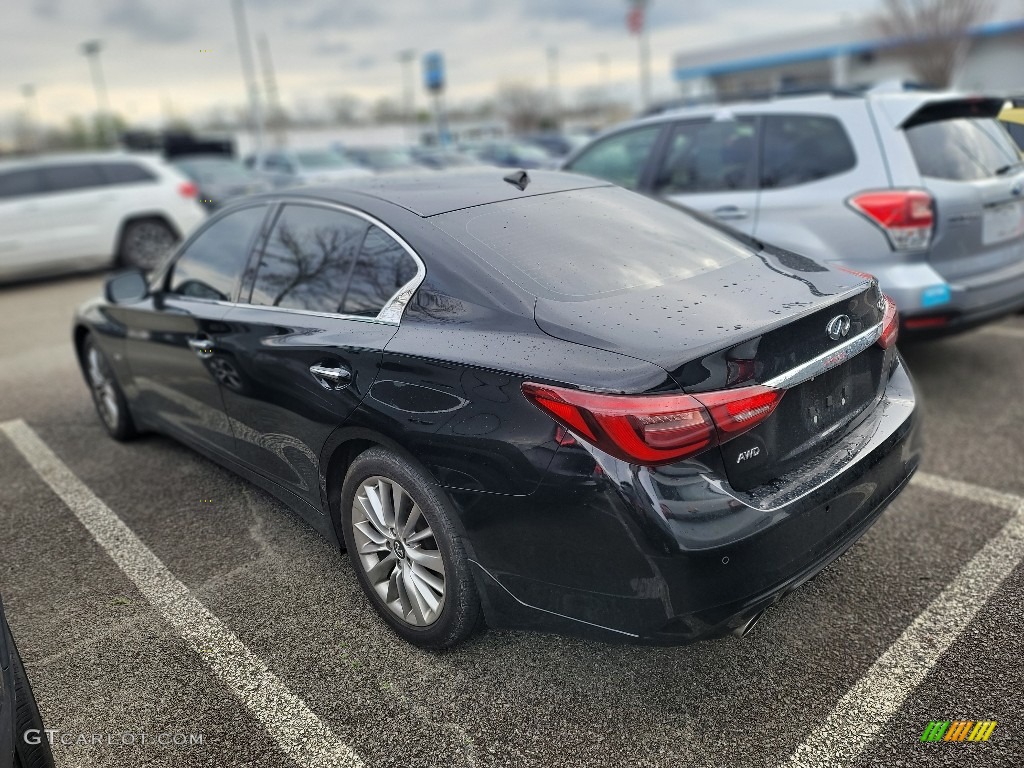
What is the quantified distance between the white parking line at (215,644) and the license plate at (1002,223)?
13.9 ft

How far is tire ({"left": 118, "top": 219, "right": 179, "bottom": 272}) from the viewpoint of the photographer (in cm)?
1139

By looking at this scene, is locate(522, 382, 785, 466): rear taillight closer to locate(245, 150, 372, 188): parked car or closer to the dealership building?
locate(245, 150, 372, 188): parked car

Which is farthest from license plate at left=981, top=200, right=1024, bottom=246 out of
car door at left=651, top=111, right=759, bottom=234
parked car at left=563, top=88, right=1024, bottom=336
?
car door at left=651, top=111, right=759, bottom=234

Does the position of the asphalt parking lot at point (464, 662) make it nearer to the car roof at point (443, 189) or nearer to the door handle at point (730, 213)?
the car roof at point (443, 189)

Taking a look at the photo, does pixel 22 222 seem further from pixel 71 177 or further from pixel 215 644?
pixel 215 644

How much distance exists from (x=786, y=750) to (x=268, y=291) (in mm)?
2459

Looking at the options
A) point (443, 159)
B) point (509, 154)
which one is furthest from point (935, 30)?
point (443, 159)

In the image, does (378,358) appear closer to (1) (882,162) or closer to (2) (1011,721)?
(2) (1011,721)

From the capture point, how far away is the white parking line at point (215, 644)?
7.59ft

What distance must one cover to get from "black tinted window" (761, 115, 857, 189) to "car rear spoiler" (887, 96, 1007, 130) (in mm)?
319

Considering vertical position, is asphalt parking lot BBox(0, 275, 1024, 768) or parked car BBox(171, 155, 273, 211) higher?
parked car BBox(171, 155, 273, 211)

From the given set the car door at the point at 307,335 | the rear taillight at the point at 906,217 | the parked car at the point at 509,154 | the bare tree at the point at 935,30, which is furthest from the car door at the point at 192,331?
the bare tree at the point at 935,30

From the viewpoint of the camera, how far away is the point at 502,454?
7.16 ft

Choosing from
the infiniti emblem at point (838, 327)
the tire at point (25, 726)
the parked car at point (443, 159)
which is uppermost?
the parked car at point (443, 159)
